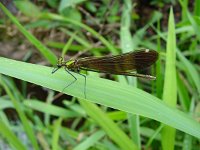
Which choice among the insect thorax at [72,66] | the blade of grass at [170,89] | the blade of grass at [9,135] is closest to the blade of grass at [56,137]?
the blade of grass at [9,135]

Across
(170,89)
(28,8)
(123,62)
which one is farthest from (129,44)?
(28,8)

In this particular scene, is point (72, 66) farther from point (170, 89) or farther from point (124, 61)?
point (170, 89)

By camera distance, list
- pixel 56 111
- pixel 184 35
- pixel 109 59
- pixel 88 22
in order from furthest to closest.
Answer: pixel 88 22 → pixel 184 35 → pixel 56 111 → pixel 109 59

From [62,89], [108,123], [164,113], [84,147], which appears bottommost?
[84,147]

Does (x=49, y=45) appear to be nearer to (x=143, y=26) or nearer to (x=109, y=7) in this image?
(x=109, y=7)

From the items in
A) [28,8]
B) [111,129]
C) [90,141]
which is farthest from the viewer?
[28,8]

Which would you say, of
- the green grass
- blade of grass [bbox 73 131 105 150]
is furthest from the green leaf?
blade of grass [bbox 73 131 105 150]

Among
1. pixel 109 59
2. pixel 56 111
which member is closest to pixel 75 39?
pixel 56 111
